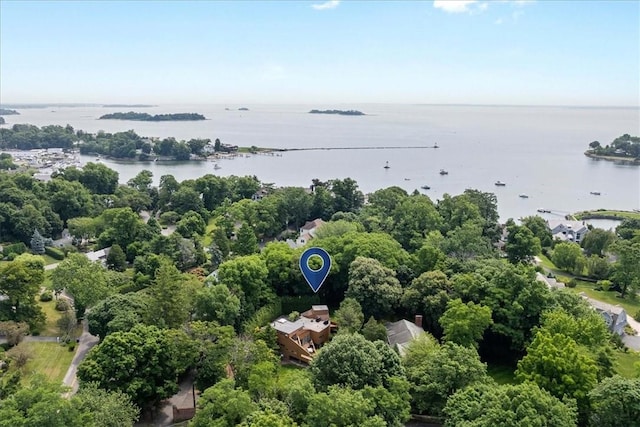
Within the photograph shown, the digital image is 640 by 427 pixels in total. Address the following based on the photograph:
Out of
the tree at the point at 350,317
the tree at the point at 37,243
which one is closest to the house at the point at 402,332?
the tree at the point at 350,317

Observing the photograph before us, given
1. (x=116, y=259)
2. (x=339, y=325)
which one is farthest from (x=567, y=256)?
(x=116, y=259)

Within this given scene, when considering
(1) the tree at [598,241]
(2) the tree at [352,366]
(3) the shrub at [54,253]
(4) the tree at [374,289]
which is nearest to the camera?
(2) the tree at [352,366]

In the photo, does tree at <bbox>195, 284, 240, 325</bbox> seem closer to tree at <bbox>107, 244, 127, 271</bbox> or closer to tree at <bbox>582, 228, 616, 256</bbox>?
tree at <bbox>107, 244, 127, 271</bbox>

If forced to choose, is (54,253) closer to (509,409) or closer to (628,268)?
(509,409)

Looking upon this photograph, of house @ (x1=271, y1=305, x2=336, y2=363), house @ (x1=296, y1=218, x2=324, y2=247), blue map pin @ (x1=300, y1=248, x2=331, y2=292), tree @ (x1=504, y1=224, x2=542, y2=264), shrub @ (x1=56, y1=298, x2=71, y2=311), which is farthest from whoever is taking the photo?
house @ (x1=296, y1=218, x2=324, y2=247)

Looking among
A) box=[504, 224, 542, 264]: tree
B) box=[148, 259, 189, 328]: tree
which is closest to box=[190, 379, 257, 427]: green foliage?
box=[148, 259, 189, 328]: tree

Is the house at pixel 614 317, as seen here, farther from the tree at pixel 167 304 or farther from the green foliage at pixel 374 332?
the tree at pixel 167 304
